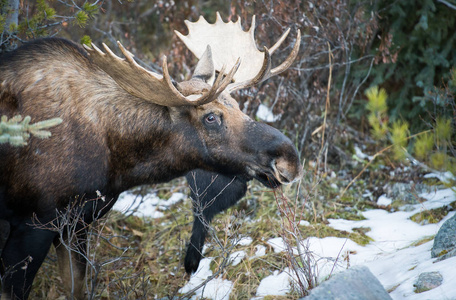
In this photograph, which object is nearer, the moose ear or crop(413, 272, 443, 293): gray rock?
crop(413, 272, 443, 293): gray rock

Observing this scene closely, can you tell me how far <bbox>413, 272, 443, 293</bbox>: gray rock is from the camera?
10.8ft

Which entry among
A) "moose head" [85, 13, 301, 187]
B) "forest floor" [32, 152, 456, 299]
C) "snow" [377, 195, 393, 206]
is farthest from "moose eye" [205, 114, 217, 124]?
"snow" [377, 195, 393, 206]

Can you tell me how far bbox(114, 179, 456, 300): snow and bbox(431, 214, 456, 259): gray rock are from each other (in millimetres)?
93

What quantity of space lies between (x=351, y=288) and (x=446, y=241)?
48.6 inches

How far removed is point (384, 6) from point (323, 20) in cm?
108

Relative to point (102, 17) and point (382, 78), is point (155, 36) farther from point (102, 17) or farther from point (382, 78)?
point (382, 78)

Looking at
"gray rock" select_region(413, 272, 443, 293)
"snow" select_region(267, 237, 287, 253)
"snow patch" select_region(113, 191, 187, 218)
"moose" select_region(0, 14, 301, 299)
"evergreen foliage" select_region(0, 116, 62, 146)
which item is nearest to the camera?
"evergreen foliage" select_region(0, 116, 62, 146)

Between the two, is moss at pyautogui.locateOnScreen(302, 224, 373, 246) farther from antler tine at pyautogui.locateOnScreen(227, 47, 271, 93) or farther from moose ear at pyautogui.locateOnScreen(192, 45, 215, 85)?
moose ear at pyautogui.locateOnScreen(192, 45, 215, 85)

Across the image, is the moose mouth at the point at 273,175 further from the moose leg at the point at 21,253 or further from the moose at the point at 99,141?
the moose leg at the point at 21,253

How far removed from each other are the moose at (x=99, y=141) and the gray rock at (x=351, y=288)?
865 millimetres

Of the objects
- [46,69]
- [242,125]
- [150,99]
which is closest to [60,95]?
[46,69]

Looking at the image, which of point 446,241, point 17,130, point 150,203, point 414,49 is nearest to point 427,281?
point 446,241

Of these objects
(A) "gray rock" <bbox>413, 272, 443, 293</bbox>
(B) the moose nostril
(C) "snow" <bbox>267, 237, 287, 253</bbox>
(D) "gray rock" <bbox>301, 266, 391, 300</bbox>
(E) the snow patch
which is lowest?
(E) the snow patch

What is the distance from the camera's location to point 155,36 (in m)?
8.42
